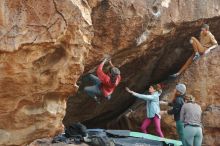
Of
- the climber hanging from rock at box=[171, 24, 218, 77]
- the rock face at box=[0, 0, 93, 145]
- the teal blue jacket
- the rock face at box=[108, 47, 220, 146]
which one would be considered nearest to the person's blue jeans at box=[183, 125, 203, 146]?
the teal blue jacket

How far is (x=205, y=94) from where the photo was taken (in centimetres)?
1492

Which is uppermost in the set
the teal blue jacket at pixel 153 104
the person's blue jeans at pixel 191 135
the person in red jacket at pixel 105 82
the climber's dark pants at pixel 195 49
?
the climber's dark pants at pixel 195 49

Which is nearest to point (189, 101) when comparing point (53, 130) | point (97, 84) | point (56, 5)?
point (97, 84)

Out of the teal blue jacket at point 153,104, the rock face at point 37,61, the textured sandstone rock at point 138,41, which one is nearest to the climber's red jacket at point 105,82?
the textured sandstone rock at point 138,41

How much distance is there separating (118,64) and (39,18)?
7.04 m

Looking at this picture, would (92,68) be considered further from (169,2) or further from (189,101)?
(189,101)

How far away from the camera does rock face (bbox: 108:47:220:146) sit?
A: 14625mm

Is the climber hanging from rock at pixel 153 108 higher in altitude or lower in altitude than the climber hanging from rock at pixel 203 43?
lower

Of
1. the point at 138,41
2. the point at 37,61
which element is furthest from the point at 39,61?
the point at 138,41

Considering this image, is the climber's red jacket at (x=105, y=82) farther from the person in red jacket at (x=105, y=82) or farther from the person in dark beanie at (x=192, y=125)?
the person in dark beanie at (x=192, y=125)

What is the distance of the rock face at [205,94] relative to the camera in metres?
14.6

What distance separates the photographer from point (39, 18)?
7.45m

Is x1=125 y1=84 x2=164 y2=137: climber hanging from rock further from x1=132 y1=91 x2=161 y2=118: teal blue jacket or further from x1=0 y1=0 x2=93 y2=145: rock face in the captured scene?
x1=0 y1=0 x2=93 y2=145: rock face

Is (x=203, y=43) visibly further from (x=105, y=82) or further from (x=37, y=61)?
(x=37, y=61)
